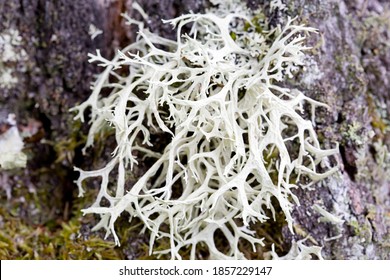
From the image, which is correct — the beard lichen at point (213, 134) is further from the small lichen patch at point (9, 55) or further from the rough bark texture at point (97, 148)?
the small lichen patch at point (9, 55)

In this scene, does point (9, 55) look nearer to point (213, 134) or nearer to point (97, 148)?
point (97, 148)

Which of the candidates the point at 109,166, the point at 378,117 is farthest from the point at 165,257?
the point at 378,117

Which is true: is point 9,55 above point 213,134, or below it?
above

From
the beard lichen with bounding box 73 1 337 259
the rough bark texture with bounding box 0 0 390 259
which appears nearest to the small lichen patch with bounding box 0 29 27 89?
the rough bark texture with bounding box 0 0 390 259

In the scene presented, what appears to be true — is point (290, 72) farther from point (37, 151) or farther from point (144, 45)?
point (37, 151)

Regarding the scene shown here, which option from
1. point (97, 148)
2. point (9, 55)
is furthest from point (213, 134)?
point (9, 55)

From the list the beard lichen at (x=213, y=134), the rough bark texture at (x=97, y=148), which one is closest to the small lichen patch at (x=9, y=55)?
the rough bark texture at (x=97, y=148)
